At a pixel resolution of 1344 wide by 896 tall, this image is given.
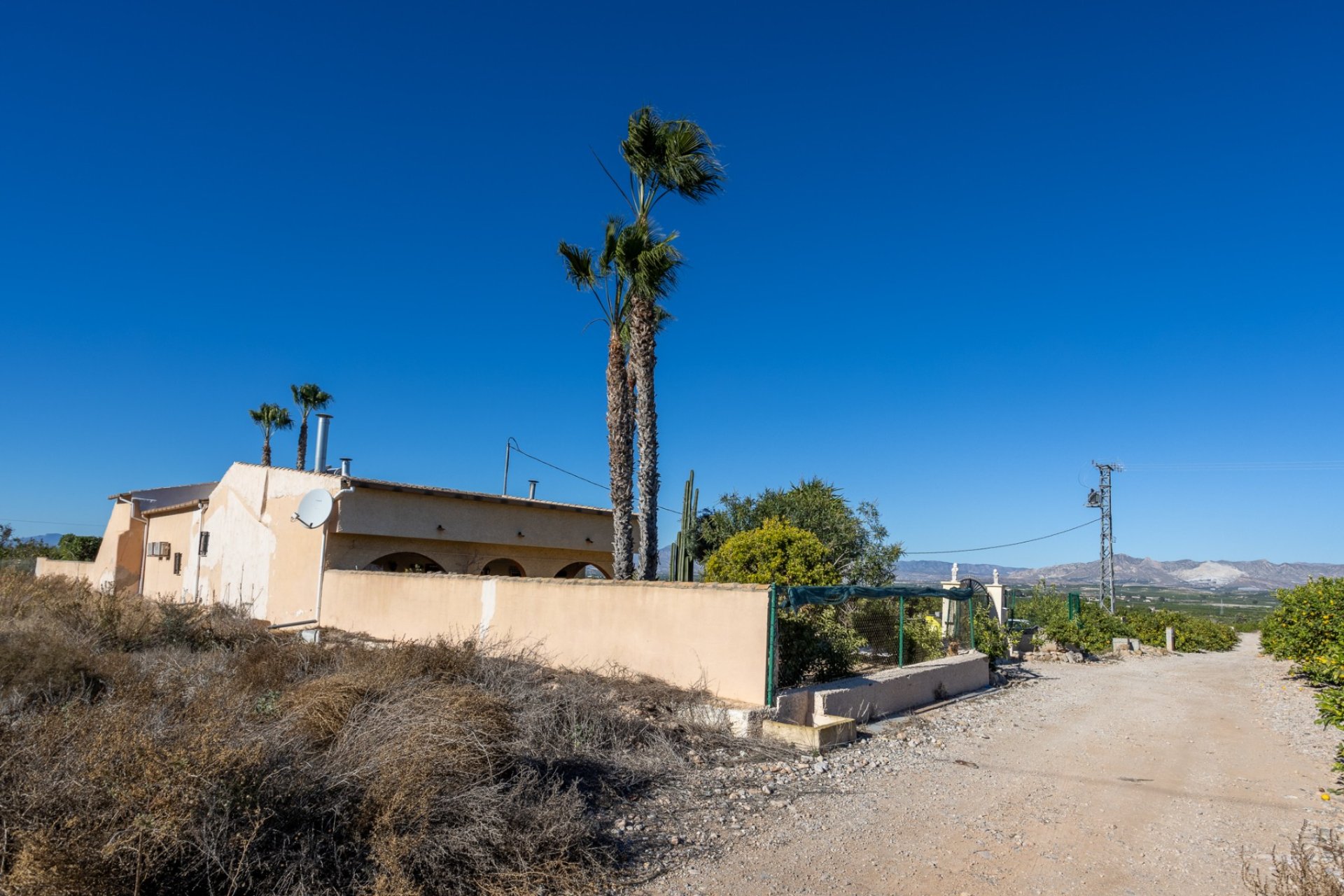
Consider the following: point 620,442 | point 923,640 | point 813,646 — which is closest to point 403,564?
point 620,442

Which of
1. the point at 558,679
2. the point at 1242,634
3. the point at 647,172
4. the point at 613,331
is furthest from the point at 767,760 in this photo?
the point at 1242,634

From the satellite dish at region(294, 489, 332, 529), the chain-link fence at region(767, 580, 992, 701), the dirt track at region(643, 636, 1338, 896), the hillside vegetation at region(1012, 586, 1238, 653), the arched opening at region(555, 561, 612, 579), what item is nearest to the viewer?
the dirt track at region(643, 636, 1338, 896)

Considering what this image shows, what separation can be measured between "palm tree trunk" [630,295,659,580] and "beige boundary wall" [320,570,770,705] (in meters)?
2.81

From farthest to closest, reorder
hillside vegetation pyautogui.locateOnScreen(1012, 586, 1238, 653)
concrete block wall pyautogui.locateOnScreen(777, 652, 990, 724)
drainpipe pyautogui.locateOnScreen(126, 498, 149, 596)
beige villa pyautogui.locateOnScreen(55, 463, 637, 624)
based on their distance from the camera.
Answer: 1. drainpipe pyautogui.locateOnScreen(126, 498, 149, 596)
2. hillside vegetation pyautogui.locateOnScreen(1012, 586, 1238, 653)
3. beige villa pyautogui.locateOnScreen(55, 463, 637, 624)
4. concrete block wall pyautogui.locateOnScreen(777, 652, 990, 724)

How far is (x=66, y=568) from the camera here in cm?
2908

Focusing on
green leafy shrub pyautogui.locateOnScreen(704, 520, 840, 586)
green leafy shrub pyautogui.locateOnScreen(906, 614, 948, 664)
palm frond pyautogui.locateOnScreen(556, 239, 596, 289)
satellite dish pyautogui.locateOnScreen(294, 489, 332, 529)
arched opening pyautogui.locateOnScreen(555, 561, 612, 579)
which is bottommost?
green leafy shrub pyautogui.locateOnScreen(906, 614, 948, 664)

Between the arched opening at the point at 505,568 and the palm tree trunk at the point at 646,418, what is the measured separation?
7293 millimetres

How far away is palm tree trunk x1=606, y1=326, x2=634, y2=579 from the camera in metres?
15.0

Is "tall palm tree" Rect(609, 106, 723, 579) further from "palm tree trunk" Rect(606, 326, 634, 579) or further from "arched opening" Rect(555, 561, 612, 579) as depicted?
"arched opening" Rect(555, 561, 612, 579)

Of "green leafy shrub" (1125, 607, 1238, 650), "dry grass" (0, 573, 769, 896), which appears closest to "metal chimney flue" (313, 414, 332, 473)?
"dry grass" (0, 573, 769, 896)

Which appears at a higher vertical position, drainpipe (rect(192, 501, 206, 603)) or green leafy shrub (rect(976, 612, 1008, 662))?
drainpipe (rect(192, 501, 206, 603))

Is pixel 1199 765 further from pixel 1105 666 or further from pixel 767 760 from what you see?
pixel 1105 666

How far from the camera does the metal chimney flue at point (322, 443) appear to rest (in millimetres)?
21480

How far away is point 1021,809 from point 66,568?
33.5 meters
